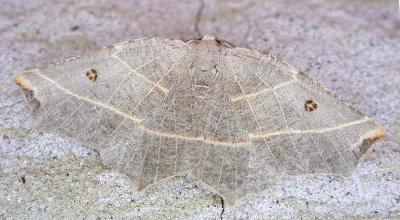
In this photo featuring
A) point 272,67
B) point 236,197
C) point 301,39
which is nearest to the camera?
point 236,197

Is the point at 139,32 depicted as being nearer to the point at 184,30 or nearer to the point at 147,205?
the point at 184,30

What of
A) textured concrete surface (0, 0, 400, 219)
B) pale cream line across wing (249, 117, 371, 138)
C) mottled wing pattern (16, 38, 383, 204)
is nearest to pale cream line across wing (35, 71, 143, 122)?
mottled wing pattern (16, 38, 383, 204)

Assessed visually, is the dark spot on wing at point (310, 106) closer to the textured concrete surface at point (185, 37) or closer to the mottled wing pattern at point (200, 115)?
the mottled wing pattern at point (200, 115)

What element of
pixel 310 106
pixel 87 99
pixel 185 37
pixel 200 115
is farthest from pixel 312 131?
pixel 185 37

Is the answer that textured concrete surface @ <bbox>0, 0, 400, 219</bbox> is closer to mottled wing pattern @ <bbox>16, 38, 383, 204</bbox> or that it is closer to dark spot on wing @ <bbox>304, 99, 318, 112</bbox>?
mottled wing pattern @ <bbox>16, 38, 383, 204</bbox>

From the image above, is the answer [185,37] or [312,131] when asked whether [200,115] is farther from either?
[185,37]

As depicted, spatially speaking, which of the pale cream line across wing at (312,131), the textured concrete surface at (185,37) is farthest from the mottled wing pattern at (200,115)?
the textured concrete surface at (185,37)

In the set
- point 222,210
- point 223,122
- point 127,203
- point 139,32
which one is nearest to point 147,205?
point 127,203

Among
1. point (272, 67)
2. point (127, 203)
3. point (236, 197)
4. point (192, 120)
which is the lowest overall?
point (127, 203)
